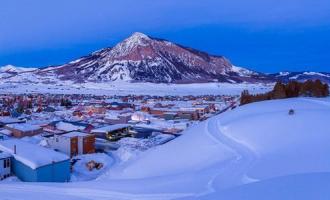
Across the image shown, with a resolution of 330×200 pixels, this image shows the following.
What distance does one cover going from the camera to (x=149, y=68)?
468ft

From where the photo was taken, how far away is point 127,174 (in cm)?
857

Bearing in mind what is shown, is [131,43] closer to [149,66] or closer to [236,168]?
[149,66]

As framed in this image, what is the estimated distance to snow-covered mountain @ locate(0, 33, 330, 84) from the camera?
136 m

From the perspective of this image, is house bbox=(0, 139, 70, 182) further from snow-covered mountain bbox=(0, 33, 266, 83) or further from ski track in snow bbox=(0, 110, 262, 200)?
snow-covered mountain bbox=(0, 33, 266, 83)

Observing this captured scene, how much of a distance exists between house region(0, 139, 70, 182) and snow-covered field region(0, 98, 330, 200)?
5.63 meters

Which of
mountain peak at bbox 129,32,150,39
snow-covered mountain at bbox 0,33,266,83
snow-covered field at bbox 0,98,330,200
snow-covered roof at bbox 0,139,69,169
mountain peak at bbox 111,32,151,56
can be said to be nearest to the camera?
snow-covered field at bbox 0,98,330,200

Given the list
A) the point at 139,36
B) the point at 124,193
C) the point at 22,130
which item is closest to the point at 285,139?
the point at 124,193

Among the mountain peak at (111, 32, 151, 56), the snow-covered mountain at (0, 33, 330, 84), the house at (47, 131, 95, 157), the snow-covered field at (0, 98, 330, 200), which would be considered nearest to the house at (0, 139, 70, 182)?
the house at (47, 131, 95, 157)

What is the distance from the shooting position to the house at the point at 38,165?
13188 mm

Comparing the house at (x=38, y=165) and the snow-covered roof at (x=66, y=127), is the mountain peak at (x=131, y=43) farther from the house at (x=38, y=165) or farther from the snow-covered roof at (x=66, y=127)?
the house at (x=38, y=165)

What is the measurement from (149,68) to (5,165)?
129330mm

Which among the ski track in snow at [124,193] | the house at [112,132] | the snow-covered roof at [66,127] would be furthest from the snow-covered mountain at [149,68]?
the ski track in snow at [124,193]

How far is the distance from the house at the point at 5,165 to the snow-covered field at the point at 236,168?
280 inches

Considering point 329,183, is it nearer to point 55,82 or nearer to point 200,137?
point 200,137
